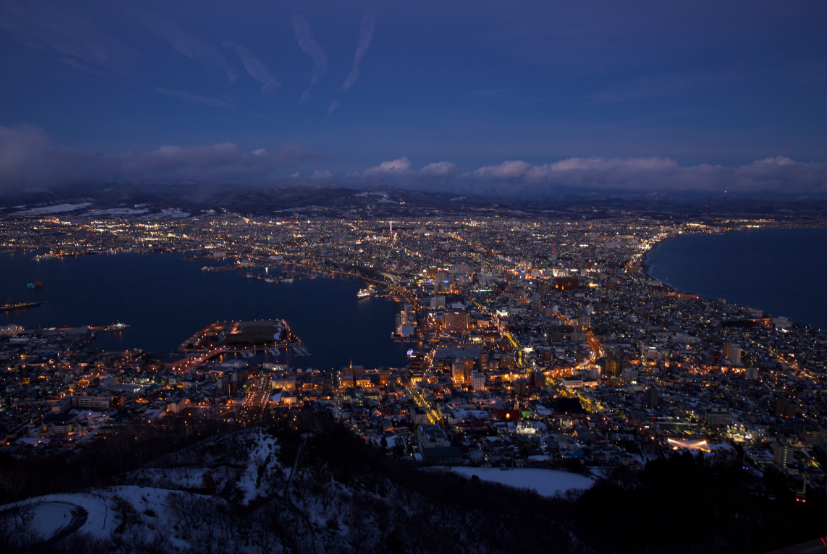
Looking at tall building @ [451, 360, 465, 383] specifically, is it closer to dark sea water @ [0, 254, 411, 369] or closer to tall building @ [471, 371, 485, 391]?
tall building @ [471, 371, 485, 391]

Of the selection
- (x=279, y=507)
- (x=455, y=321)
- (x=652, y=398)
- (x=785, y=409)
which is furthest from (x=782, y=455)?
(x=455, y=321)

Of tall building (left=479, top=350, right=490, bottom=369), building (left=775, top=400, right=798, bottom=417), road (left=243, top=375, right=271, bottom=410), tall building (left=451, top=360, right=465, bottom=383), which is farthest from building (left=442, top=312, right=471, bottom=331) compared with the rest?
building (left=775, top=400, right=798, bottom=417)

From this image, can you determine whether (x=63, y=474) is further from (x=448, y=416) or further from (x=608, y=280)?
(x=608, y=280)

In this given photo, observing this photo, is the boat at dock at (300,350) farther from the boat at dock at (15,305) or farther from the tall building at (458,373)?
the boat at dock at (15,305)

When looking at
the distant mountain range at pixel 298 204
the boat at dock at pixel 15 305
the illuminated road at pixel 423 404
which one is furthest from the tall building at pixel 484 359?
the distant mountain range at pixel 298 204

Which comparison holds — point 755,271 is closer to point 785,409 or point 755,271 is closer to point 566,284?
point 566,284
